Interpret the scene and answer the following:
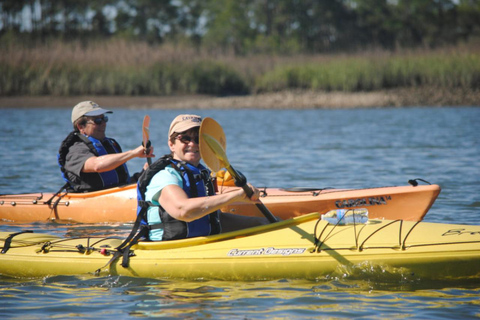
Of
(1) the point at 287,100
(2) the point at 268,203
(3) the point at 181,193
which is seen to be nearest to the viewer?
(3) the point at 181,193

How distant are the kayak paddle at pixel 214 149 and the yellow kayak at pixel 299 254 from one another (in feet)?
1.21

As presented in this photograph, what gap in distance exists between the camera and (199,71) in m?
26.1

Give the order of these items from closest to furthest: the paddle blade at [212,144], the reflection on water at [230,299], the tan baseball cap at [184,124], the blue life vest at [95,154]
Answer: the reflection on water at [230,299]
the tan baseball cap at [184,124]
the paddle blade at [212,144]
the blue life vest at [95,154]

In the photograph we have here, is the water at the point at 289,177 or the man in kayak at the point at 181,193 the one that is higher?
the man in kayak at the point at 181,193

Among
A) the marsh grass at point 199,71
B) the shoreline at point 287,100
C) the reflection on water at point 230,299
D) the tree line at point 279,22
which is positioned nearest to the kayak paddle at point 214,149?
the reflection on water at point 230,299

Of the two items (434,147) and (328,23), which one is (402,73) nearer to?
(434,147)

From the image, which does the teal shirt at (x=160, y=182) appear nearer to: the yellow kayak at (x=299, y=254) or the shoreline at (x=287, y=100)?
the yellow kayak at (x=299, y=254)

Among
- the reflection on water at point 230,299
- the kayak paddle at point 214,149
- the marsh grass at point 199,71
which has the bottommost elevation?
the reflection on water at point 230,299

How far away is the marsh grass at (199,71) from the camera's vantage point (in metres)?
23.4

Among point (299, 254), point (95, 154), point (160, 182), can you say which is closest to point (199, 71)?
point (95, 154)

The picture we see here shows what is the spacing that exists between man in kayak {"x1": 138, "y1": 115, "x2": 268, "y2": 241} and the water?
38cm

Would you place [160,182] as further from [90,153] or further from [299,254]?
[90,153]

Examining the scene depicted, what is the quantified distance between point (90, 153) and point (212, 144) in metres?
2.31

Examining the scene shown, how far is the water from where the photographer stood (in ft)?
13.2
